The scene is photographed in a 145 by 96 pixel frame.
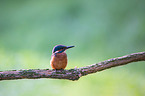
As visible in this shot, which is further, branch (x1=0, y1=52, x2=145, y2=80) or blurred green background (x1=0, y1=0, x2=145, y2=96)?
blurred green background (x1=0, y1=0, x2=145, y2=96)

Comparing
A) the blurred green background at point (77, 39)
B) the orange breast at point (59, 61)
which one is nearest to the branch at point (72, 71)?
the orange breast at point (59, 61)

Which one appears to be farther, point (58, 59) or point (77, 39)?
point (77, 39)

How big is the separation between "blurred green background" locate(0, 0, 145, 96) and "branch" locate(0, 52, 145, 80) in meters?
2.21

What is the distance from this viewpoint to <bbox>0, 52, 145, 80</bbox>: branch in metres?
2.47

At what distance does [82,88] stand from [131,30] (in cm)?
227

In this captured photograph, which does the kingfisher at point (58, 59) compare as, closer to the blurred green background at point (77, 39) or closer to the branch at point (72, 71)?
the branch at point (72, 71)

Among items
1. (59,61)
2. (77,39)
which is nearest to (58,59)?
(59,61)

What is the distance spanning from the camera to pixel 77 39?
656cm

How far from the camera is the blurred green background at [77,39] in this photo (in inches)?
196

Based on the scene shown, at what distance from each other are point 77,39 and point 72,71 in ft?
13.0

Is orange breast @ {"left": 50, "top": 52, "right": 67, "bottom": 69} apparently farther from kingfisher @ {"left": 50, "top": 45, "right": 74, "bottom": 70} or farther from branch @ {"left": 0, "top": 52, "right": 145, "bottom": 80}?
branch @ {"left": 0, "top": 52, "right": 145, "bottom": 80}

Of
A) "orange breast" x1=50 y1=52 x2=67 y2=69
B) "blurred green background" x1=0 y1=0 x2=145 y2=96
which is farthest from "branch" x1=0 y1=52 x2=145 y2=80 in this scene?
"blurred green background" x1=0 y1=0 x2=145 y2=96

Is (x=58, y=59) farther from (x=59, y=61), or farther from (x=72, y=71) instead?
(x=72, y=71)

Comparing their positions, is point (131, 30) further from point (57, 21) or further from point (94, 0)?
point (57, 21)
